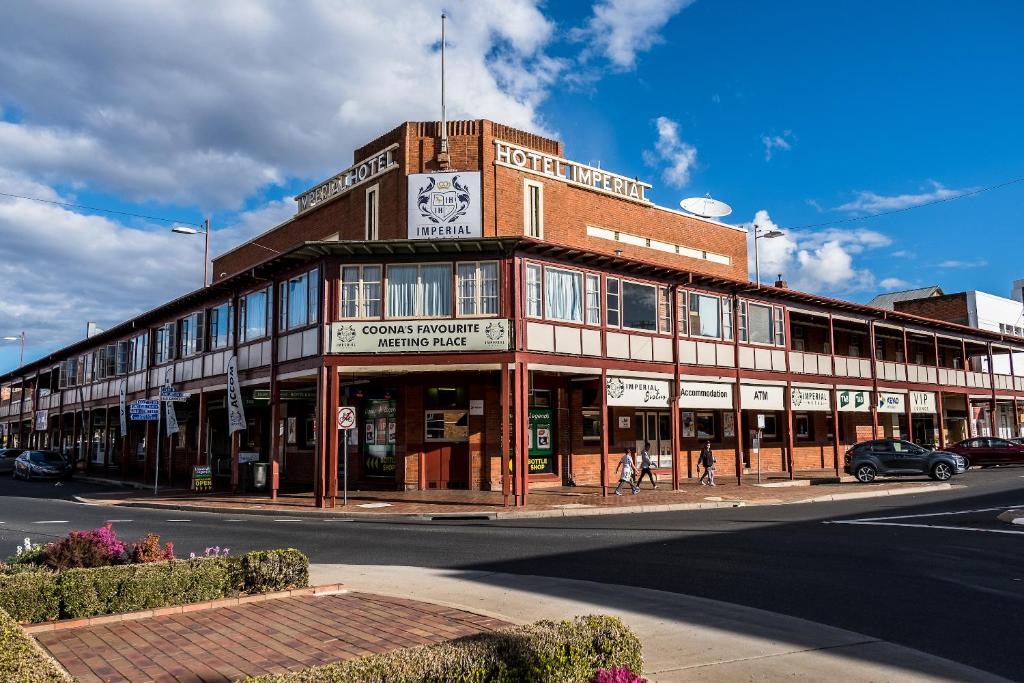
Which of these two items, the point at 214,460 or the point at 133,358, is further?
the point at 133,358

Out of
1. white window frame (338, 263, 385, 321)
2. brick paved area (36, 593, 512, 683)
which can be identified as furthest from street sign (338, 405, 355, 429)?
brick paved area (36, 593, 512, 683)

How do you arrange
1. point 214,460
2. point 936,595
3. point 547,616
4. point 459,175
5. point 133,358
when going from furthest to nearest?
point 133,358, point 214,460, point 459,175, point 936,595, point 547,616

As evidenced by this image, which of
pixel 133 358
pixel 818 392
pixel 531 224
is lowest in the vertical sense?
pixel 818 392

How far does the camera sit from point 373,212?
2917 cm

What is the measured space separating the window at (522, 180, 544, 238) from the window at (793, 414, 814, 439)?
681 inches

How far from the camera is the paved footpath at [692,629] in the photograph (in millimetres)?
6344

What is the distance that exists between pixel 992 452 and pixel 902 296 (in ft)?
113

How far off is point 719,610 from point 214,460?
104ft

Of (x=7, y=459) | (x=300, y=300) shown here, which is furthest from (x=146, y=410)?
(x=7, y=459)

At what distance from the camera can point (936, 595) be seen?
936cm

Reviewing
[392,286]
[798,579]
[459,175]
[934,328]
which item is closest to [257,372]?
[392,286]

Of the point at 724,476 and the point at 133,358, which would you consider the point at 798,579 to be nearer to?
the point at 724,476

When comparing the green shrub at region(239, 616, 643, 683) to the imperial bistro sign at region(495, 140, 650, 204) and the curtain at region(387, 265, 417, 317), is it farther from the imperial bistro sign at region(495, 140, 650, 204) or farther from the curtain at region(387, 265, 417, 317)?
the imperial bistro sign at region(495, 140, 650, 204)

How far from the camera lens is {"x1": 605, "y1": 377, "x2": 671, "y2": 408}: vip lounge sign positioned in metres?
25.3
